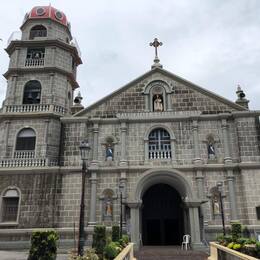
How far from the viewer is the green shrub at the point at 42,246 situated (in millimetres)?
7996

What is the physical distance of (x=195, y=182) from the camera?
60.4ft

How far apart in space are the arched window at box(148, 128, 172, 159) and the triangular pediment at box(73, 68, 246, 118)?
6.22 ft

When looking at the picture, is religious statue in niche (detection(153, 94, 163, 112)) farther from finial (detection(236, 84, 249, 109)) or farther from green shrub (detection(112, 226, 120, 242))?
green shrub (detection(112, 226, 120, 242))

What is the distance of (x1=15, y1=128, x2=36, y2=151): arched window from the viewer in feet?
67.6

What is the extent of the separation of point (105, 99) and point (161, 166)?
6.37 m

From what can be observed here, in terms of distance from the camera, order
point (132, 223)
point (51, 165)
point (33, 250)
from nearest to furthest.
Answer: point (33, 250), point (132, 223), point (51, 165)

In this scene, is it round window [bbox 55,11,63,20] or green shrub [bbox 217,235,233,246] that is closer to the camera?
green shrub [bbox 217,235,233,246]

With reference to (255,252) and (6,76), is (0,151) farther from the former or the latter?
(255,252)

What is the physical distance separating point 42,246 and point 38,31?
20671mm

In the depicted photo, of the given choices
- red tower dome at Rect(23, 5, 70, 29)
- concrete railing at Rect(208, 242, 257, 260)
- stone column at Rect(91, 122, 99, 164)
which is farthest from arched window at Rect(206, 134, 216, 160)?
red tower dome at Rect(23, 5, 70, 29)

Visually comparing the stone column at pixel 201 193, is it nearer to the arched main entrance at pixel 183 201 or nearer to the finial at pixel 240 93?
the arched main entrance at pixel 183 201

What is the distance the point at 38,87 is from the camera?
2256 centimetres

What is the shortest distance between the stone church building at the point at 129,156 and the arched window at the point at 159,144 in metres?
0.07

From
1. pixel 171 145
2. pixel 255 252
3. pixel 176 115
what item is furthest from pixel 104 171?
pixel 255 252
